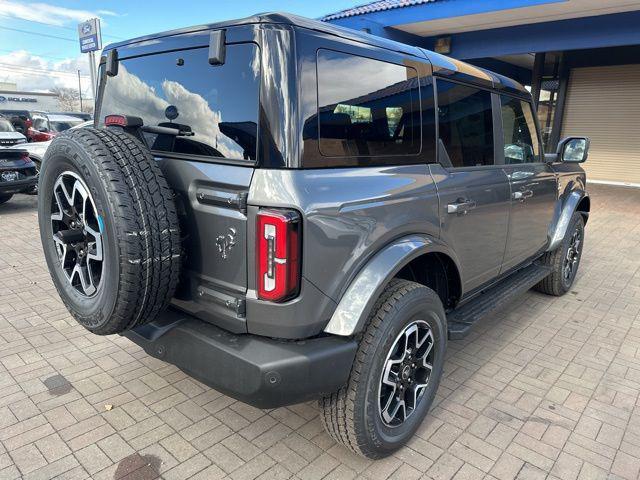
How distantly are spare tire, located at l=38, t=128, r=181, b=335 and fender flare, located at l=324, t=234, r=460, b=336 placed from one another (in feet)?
2.53

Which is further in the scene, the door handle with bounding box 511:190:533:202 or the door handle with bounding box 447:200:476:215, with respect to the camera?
the door handle with bounding box 511:190:533:202

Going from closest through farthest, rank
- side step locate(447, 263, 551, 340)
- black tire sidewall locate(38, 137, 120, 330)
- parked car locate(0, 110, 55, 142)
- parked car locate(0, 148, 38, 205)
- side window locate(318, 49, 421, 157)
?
black tire sidewall locate(38, 137, 120, 330), side window locate(318, 49, 421, 157), side step locate(447, 263, 551, 340), parked car locate(0, 148, 38, 205), parked car locate(0, 110, 55, 142)

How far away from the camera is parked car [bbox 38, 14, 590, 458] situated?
76.7 inches

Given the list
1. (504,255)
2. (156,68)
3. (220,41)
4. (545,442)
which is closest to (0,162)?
(156,68)

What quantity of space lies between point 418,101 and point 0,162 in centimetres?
826

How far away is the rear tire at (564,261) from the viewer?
4647mm

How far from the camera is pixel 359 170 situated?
2199 mm

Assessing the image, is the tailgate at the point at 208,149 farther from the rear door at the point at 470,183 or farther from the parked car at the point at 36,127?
the parked car at the point at 36,127

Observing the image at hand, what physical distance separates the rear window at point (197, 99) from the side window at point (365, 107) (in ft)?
1.05

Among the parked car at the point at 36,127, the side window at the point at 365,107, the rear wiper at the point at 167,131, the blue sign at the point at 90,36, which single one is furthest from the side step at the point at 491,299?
the parked car at the point at 36,127

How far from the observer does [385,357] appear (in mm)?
2266

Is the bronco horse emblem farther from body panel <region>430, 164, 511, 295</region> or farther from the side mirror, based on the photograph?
the side mirror

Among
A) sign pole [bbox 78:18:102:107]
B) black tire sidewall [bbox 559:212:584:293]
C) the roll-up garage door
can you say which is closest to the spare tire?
black tire sidewall [bbox 559:212:584:293]

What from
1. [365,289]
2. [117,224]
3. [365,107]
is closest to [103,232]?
[117,224]
